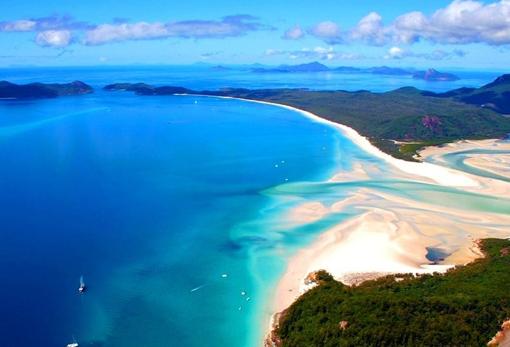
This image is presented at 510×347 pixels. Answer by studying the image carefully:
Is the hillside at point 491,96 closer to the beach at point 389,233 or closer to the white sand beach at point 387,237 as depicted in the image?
the beach at point 389,233

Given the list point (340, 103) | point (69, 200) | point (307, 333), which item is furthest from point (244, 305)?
point (340, 103)

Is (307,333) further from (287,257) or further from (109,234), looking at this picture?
(109,234)

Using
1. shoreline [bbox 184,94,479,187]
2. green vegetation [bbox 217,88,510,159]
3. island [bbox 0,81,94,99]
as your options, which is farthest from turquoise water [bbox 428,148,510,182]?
island [bbox 0,81,94,99]

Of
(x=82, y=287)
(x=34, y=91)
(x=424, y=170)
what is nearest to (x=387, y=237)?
(x=82, y=287)

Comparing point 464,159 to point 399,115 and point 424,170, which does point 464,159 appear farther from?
point 399,115

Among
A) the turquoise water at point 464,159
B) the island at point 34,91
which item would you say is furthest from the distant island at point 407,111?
the island at point 34,91

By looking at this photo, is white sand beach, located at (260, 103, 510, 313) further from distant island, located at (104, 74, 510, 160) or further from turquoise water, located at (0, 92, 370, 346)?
distant island, located at (104, 74, 510, 160)
